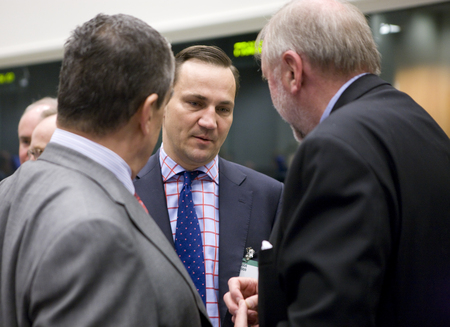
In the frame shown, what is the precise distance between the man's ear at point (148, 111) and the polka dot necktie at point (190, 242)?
71cm

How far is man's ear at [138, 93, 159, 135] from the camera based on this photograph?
101cm

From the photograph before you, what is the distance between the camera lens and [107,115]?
0.99 m

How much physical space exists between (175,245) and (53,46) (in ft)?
10.9

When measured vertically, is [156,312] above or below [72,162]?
below

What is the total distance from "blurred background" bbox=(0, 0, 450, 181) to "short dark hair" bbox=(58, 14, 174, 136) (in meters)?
2.12

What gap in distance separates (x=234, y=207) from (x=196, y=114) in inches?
17.1

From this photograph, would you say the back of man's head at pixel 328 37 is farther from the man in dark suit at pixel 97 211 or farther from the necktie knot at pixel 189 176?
the necktie knot at pixel 189 176

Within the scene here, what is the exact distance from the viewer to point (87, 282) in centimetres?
82

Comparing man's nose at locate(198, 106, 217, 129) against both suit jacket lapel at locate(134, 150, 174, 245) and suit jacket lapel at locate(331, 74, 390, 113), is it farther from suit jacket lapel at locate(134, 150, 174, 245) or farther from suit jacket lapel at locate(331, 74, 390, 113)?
suit jacket lapel at locate(331, 74, 390, 113)

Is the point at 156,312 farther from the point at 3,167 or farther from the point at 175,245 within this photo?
the point at 3,167

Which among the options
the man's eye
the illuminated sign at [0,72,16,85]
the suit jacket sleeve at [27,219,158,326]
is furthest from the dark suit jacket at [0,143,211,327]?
the illuminated sign at [0,72,16,85]

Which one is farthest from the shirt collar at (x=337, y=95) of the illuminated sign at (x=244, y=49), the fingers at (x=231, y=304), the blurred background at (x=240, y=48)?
the illuminated sign at (x=244, y=49)

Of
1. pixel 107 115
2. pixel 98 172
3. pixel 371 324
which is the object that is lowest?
pixel 371 324

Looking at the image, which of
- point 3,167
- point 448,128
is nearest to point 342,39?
point 448,128
